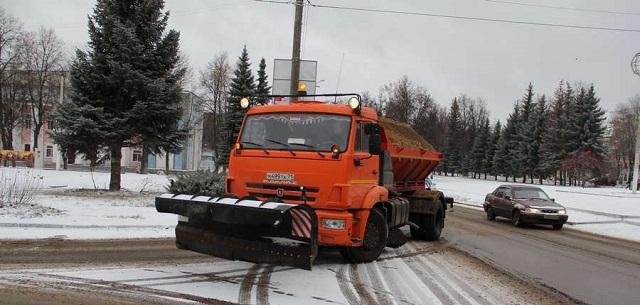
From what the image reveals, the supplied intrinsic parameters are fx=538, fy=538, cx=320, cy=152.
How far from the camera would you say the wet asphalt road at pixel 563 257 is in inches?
328

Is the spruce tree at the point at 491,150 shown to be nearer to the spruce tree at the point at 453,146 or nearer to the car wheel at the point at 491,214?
the spruce tree at the point at 453,146

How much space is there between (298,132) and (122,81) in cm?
1249

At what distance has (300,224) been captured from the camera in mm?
6863

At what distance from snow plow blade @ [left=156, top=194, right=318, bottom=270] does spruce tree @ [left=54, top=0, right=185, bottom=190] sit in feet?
40.9

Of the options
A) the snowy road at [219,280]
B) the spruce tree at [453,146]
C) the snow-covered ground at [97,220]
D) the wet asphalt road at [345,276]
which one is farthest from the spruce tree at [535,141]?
the snowy road at [219,280]

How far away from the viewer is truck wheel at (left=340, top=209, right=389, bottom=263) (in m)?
9.02

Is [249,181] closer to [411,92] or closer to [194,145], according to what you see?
[194,145]

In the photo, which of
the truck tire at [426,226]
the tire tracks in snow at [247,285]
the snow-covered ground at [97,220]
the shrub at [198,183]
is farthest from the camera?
the shrub at [198,183]

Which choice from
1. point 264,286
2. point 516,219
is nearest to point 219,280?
point 264,286

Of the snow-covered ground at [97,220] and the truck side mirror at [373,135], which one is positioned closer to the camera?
the truck side mirror at [373,135]

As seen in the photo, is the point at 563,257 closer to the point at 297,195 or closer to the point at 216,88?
the point at 297,195

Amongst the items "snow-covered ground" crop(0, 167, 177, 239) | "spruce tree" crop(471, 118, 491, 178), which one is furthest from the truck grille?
"spruce tree" crop(471, 118, 491, 178)

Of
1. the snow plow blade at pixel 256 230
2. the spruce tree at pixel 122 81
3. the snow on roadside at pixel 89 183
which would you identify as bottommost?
the snow on roadside at pixel 89 183

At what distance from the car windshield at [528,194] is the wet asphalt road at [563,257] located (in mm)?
1563
